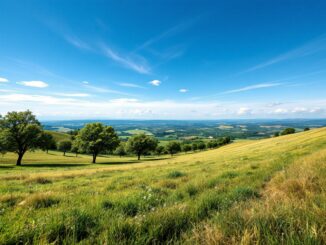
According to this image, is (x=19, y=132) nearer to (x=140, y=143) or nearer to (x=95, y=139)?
(x=95, y=139)

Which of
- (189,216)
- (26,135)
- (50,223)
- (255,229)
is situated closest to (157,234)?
(189,216)

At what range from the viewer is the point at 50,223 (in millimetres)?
2736

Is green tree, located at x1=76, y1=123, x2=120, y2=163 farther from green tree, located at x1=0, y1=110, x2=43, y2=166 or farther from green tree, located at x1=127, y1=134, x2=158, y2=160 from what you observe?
green tree, located at x1=127, y1=134, x2=158, y2=160

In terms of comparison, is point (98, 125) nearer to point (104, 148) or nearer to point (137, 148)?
point (104, 148)

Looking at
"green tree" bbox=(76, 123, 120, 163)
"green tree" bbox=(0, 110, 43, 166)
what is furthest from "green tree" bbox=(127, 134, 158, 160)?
"green tree" bbox=(0, 110, 43, 166)

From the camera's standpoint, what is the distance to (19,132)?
3894cm

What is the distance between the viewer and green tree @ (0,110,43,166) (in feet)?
125

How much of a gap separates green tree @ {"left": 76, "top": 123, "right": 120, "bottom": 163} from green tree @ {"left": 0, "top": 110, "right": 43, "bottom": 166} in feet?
31.4

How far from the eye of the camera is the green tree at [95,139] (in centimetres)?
4675

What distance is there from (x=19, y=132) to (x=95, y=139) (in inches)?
625

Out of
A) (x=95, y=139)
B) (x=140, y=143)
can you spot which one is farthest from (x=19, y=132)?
(x=140, y=143)

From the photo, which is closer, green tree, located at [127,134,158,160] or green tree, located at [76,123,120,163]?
green tree, located at [76,123,120,163]

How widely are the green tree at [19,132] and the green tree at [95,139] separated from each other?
957 centimetres

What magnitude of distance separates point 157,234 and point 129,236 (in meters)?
0.40
